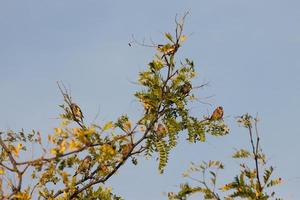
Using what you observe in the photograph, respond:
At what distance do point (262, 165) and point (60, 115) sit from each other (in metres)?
2.48

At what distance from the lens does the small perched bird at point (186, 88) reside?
610 cm

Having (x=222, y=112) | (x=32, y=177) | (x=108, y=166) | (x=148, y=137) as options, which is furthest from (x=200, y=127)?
(x=32, y=177)

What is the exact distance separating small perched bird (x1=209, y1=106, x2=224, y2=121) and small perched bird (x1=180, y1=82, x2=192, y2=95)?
0.50m

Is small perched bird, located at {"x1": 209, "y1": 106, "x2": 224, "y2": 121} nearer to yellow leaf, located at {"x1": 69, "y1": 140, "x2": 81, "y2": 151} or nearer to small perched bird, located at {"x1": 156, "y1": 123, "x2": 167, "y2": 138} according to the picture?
small perched bird, located at {"x1": 156, "y1": 123, "x2": 167, "y2": 138}

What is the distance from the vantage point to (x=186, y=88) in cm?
613

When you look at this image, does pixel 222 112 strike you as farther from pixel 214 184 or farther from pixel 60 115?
pixel 60 115

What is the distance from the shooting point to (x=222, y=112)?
257 inches

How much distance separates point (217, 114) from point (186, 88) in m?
0.61

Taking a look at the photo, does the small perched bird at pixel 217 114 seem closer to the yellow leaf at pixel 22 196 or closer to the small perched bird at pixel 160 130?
the small perched bird at pixel 160 130

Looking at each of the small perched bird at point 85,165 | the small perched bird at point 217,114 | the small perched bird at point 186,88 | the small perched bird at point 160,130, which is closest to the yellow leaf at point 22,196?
the small perched bird at point 85,165

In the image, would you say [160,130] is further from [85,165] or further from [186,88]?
[85,165]

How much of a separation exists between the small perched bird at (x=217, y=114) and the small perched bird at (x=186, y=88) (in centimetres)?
50

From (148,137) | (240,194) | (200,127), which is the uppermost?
(200,127)

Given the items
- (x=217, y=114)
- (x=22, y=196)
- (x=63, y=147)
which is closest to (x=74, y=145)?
(x=63, y=147)
